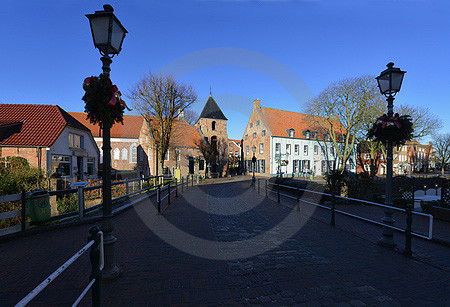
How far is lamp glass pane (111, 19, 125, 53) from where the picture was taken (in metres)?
3.52

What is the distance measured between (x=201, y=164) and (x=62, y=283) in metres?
33.2

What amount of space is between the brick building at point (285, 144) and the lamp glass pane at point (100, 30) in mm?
33684

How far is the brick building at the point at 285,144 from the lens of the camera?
37312 mm

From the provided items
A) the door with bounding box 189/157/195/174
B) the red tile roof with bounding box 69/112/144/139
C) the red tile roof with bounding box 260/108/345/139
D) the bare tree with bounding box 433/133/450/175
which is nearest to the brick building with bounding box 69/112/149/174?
the red tile roof with bounding box 69/112/144/139

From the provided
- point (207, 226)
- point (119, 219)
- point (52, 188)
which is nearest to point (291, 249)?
point (207, 226)

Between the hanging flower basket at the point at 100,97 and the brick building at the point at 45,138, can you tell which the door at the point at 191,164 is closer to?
the brick building at the point at 45,138

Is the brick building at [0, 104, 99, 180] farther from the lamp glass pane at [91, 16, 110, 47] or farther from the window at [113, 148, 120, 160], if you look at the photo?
the lamp glass pane at [91, 16, 110, 47]

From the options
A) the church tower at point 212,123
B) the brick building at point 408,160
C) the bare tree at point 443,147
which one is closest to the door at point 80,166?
the church tower at point 212,123

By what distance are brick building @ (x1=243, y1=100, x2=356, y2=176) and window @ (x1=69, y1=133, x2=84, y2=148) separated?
83.2 feet

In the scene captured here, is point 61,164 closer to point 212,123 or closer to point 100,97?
point 100,97

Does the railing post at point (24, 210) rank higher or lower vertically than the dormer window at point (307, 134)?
lower

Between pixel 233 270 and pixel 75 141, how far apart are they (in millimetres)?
24965

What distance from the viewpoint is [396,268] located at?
167 inches

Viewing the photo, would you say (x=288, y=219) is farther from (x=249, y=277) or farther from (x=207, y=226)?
(x=249, y=277)
